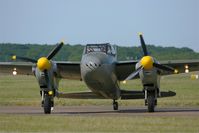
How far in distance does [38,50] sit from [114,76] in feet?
527

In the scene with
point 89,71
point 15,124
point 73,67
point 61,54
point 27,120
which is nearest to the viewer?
point 15,124

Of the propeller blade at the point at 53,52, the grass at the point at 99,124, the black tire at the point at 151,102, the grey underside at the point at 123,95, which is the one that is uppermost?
the propeller blade at the point at 53,52

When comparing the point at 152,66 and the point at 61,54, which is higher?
the point at 61,54

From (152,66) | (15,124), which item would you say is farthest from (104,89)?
(15,124)

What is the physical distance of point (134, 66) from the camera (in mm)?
33500

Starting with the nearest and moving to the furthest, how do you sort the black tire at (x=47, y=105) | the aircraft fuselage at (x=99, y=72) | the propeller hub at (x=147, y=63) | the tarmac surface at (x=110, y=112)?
the tarmac surface at (x=110, y=112), the propeller hub at (x=147, y=63), the aircraft fuselage at (x=99, y=72), the black tire at (x=47, y=105)

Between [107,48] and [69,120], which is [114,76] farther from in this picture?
[69,120]

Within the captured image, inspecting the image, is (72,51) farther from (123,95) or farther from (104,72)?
(104,72)

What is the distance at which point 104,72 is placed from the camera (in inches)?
1257

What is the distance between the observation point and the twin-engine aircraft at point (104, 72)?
1248 inches

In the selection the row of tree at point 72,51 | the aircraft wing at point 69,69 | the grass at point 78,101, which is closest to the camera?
the aircraft wing at point 69,69

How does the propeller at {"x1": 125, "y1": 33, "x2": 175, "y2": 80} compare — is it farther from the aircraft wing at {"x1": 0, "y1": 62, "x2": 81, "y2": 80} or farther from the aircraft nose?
the aircraft wing at {"x1": 0, "y1": 62, "x2": 81, "y2": 80}

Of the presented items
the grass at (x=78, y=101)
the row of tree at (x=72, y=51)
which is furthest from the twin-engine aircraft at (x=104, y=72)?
the row of tree at (x=72, y=51)

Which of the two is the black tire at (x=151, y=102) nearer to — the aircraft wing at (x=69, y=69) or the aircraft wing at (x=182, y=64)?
the aircraft wing at (x=182, y=64)
